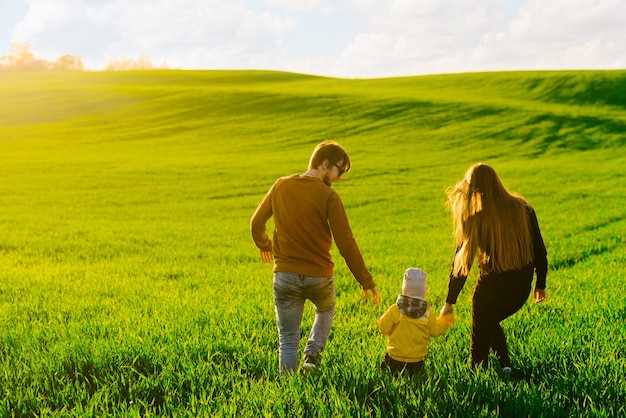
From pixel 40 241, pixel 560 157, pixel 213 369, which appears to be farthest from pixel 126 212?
pixel 560 157

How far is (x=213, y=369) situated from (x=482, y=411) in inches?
86.0

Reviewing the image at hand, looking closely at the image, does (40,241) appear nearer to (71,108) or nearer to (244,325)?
(244,325)

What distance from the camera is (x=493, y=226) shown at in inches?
163

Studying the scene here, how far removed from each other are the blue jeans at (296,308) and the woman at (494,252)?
0.88 metres

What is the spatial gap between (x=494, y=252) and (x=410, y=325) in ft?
2.76

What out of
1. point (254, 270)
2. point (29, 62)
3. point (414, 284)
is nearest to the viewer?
point (414, 284)

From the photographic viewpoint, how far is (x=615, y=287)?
704cm

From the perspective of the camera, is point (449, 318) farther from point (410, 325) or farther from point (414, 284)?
point (414, 284)

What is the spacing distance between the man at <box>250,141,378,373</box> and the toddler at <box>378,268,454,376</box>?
306mm

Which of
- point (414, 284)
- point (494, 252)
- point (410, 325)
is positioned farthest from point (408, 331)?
point (494, 252)

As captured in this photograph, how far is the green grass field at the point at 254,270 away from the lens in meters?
3.74

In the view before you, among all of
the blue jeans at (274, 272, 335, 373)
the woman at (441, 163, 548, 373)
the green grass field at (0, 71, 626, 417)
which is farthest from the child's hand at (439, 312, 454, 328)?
the blue jeans at (274, 272, 335, 373)

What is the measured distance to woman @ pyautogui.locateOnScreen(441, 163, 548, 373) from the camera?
4.10 m

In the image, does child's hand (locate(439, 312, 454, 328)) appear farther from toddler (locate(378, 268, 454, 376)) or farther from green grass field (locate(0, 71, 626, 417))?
green grass field (locate(0, 71, 626, 417))
